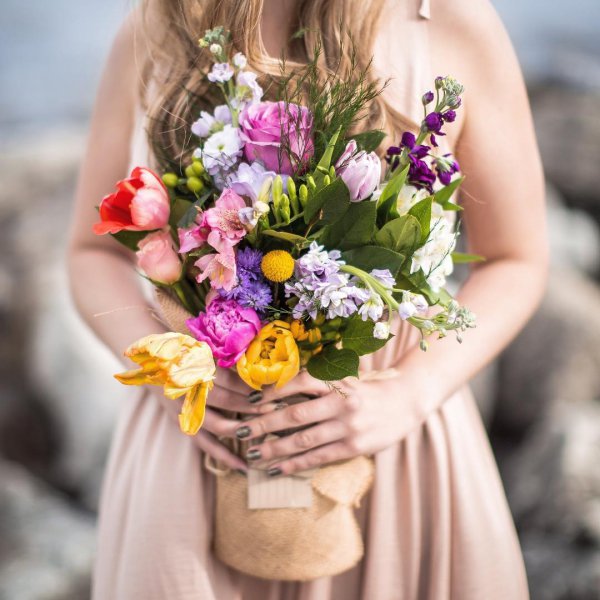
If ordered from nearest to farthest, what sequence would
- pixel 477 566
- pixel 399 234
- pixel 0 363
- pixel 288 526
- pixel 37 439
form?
pixel 399 234, pixel 288 526, pixel 477 566, pixel 37 439, pixel 0 363

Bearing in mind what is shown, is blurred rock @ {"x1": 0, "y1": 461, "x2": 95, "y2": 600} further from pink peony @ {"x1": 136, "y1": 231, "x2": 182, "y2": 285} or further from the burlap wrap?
pink peony @ {"x1": 136, "y1": 231, "x2": 182, "y2": 285}

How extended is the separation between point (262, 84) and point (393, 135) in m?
0.18

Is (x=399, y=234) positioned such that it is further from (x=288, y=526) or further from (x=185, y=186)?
(x=288, y=526)

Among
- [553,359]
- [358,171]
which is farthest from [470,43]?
[553,359]

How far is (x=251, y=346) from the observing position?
26.2 inches

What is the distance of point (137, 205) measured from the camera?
675 millimetres

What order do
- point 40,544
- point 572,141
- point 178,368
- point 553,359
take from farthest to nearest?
point 572,141 < point 553,359 < point 40,544 < point 178,368

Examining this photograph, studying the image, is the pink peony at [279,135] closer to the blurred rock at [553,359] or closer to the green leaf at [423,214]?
the green leaf at [423,214]

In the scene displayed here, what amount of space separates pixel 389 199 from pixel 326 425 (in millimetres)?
286

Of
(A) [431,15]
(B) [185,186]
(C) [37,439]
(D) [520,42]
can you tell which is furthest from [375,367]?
(D) [520,42]

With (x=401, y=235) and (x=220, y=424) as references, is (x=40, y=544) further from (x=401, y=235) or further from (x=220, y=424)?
(x=401, y=235)

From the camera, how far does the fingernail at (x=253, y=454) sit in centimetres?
79

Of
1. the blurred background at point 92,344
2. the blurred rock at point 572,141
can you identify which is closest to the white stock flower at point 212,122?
the blurred background at point 92,344

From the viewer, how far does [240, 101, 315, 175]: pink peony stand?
65 cm
